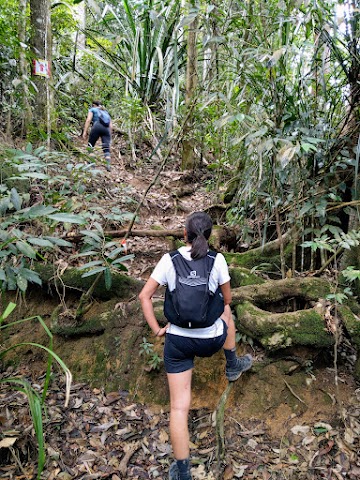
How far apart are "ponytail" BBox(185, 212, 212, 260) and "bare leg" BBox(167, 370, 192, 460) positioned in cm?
76

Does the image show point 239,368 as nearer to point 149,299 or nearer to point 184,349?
point 184,349

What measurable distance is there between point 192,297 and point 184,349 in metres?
0.36

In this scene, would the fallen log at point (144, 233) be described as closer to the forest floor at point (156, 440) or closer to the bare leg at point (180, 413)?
the forest floor at point (156, 440)

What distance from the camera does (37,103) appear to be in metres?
4.75

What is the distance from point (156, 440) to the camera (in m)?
2.65

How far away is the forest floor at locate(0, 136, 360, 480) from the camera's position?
2307mm

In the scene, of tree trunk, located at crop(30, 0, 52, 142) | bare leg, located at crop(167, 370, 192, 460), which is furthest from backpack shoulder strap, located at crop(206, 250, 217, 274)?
tree trunk, located at crop(30, 0, 52, 142)

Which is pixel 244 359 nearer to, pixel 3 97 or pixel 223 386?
pixel 223 386

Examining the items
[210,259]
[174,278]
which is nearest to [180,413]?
[174,278]

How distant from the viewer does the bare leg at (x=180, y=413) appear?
2.10 meters

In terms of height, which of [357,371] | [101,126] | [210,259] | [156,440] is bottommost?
[156,440]

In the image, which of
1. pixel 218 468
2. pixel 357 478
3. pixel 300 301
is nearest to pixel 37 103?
pixel 300 301

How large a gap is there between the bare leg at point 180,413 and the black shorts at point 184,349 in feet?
0.16

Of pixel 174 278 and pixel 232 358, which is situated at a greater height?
pixel 174 278
